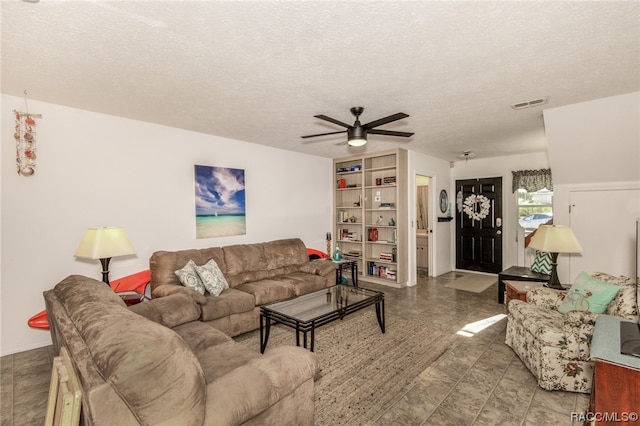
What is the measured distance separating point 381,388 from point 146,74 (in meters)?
3.15

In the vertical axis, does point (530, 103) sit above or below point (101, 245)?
above

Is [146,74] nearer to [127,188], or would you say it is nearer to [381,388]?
[127,188]

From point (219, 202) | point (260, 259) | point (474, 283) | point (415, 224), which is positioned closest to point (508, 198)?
point (474, 283)

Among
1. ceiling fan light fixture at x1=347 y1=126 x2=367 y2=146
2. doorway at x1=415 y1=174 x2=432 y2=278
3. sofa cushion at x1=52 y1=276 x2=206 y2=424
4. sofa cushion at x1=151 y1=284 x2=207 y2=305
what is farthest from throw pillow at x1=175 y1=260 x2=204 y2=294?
doorway at x1=415 y1=174 x2=432 y2=278

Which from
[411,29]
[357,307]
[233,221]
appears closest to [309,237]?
[233,221]

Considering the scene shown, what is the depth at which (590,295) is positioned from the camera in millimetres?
2553

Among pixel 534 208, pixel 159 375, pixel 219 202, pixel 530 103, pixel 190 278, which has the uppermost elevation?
pixel 530 103

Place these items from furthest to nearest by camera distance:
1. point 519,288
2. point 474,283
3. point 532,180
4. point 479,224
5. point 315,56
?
point 479,224
point 532,180
point 474,283
point 519,288
point 315,56

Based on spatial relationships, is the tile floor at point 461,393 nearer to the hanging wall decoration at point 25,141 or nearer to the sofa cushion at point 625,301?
the sofa cushion at point 625,301

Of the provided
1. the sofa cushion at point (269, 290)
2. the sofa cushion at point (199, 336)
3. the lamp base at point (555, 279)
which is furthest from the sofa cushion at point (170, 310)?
the lamp base at point (555, 279)

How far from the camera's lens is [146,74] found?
245 cm

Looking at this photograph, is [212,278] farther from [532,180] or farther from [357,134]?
[532,180]

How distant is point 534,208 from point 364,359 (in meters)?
5.19

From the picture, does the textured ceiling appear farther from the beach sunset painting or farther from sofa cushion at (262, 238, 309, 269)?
sofa cushion at (262, 238, 309, 269)
